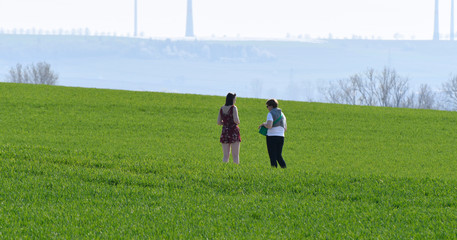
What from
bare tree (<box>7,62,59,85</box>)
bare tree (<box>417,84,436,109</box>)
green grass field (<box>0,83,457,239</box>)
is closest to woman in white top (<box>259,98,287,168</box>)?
green grass field (<box>0,83,457,239</box>)

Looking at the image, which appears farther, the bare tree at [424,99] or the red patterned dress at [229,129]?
the bare tree at [424,99]

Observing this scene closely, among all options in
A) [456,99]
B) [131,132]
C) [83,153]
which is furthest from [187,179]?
[456,99]

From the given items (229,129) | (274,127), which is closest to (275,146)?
(274,127)

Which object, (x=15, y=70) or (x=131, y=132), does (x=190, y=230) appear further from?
(x=15, y=70)

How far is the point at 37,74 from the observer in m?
151

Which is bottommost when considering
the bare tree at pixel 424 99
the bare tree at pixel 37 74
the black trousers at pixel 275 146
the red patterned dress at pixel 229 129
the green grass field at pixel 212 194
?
the green grass field at pixel 212 194

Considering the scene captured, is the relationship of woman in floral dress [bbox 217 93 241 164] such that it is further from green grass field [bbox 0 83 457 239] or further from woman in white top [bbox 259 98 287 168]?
woman in white top [bbox 259 98 287 168]

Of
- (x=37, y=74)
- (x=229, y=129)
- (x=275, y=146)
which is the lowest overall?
(x=275, y=146)

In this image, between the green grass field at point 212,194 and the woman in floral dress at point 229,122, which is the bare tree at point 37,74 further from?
the woman in floral dress at point 229,122

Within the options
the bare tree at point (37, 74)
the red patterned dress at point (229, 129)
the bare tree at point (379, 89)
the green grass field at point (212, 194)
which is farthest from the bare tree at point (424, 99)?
the red patterned dress at point (229, 129)

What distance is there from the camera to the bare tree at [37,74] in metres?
148

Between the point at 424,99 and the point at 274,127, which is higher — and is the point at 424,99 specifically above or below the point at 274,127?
above

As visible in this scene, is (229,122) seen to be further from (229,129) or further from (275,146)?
(275,146)

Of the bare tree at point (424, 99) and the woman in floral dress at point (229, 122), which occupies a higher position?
the bare tree at point (424, 99)
